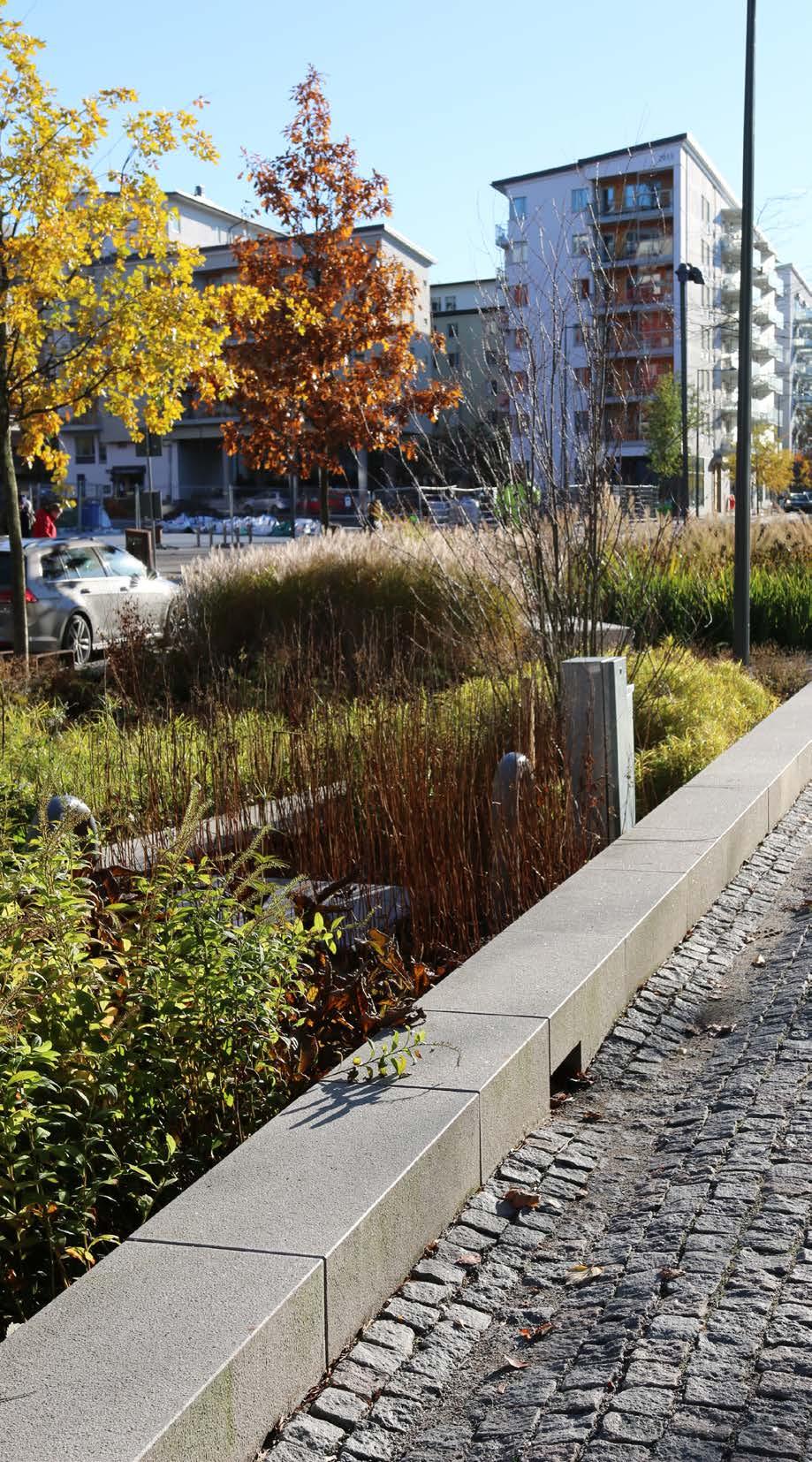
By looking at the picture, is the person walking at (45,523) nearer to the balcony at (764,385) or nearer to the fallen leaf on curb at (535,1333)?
the fallen leaf on curb at (535,1333)

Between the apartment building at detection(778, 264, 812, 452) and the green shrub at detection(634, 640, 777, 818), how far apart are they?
107 metres

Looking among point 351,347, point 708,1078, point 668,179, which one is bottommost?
point 708,1078

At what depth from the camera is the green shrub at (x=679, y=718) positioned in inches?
336

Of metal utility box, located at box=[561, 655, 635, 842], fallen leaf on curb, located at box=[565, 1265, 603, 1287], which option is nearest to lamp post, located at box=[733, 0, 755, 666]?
metal utility box, located at box=[561, 655, 635, 842]

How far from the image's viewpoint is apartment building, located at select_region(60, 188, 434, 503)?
80000 millimetres

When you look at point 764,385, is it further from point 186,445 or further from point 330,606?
point 330,606

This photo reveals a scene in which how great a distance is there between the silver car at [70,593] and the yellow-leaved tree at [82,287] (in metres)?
1.62

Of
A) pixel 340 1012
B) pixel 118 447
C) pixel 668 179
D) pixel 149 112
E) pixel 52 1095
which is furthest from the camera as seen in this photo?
pixel 118 447

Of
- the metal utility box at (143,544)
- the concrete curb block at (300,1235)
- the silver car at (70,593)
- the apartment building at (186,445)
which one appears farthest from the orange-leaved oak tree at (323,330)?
the apartment building at (186,445)

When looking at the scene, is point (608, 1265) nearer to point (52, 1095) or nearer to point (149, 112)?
point (52, 1095)

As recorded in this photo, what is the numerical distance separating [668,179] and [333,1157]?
245 ft

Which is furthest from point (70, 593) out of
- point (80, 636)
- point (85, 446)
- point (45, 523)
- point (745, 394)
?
point (85, 446)

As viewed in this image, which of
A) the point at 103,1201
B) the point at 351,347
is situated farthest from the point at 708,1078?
the point at 351,347

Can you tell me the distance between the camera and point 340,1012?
4312mm
